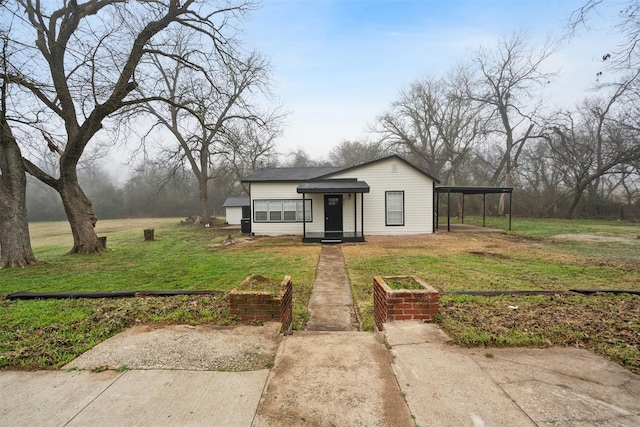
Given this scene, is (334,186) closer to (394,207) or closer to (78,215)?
(394,207)

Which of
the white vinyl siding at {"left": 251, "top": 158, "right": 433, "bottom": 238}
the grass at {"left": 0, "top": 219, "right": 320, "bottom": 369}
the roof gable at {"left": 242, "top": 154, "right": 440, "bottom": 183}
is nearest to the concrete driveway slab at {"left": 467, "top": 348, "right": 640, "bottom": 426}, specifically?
the grass at {"left": 0, "top": 219, "right": 320, "bottom": 369}

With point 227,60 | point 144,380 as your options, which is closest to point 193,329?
point 144,380

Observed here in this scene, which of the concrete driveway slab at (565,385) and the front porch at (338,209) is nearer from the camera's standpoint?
the concrete driveway slab at (565,385)

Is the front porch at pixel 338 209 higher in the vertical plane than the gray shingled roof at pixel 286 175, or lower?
lower

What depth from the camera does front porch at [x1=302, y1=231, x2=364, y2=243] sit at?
45.5 ft

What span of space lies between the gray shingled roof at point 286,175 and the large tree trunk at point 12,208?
8579 mm

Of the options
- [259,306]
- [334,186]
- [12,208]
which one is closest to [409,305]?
[259,306]

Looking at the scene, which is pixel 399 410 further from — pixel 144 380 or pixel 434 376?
pixel 144 380

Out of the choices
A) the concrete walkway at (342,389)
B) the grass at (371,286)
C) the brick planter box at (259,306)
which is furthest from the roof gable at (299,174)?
the concrete walkway at (342,389)

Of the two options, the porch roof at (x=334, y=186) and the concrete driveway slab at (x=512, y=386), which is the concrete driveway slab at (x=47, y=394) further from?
the porch roof at (x=334, y=186)

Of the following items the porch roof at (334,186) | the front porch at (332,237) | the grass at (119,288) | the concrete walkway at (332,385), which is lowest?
the grass at (119,288)

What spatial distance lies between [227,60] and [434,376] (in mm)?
11903

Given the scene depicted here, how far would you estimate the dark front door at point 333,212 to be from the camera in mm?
15781

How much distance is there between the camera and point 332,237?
14.2 metres
